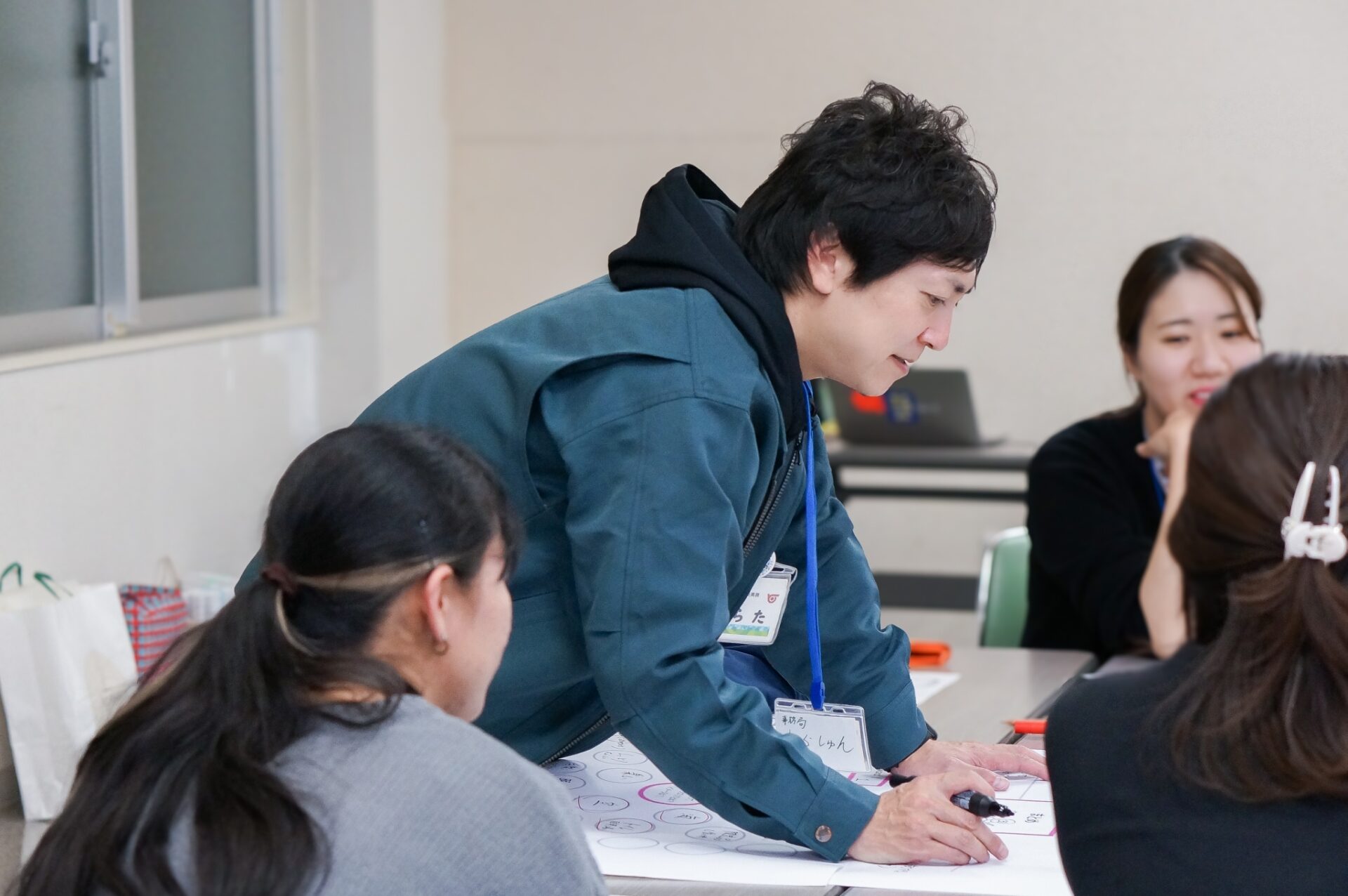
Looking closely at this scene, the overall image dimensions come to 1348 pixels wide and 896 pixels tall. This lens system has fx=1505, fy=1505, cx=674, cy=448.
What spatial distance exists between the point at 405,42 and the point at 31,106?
123cm

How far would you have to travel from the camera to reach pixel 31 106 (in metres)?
2.83

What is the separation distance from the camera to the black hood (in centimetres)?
142

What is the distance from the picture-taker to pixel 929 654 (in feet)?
7.63

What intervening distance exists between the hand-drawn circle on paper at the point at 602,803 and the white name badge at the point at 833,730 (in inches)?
8.3

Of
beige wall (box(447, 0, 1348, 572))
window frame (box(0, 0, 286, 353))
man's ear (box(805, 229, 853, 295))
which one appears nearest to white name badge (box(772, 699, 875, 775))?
man's ear (box(805, 229, 853, 295))

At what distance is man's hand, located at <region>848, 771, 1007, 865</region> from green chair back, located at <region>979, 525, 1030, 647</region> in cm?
141

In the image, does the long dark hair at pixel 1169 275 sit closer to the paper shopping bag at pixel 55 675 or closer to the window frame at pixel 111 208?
the paper shopping bag at pixel 55 675

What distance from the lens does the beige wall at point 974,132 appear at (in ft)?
12.4

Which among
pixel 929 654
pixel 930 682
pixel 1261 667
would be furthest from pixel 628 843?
pixel 929 654

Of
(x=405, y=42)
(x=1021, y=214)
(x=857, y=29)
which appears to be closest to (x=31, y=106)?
(x=405, y=42)

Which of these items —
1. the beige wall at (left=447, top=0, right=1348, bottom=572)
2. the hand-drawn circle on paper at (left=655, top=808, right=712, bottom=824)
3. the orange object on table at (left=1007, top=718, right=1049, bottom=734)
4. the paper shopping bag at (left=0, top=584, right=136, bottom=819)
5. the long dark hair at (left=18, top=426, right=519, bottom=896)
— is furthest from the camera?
the beige wall at (left=447, top=0, right=1348, bottom=572)

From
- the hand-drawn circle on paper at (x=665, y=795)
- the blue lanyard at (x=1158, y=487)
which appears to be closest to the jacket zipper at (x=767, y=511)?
the hand-drawn circle on paper at (x=665, y=795)

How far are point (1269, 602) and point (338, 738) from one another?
61cm

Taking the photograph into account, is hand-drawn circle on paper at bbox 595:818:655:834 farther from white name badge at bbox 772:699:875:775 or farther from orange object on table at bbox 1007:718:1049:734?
orange object on table at bbox 1007:718:1049:734
